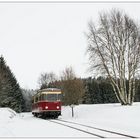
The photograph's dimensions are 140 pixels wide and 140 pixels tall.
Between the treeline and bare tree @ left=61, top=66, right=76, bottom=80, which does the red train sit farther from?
bare tree @ left=61, top=66, right=76, bottom=80

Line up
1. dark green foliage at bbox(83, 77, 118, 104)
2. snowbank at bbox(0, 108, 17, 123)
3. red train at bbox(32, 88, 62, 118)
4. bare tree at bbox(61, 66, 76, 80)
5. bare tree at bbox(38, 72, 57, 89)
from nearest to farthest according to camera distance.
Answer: snowbank at bbox(0, 108, 17, 123), red train at bbox(32, 88, 62, 118), bare tree at bbox(61, 66, 76, 80), dark green foliage at bbox(83, 77, 118, 104), bare tree at bbox(38, 72, 57, 89)

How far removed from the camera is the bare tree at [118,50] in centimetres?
4041

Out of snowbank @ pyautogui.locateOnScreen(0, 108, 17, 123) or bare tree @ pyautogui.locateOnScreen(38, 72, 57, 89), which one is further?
bare tree @ pyautogui.locateOnScreen(38, 72, 57, 89)

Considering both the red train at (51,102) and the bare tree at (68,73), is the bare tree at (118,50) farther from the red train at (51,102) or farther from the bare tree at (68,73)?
the bare tree at (68,73)

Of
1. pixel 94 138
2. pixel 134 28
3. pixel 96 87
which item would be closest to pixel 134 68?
pixel 134 28

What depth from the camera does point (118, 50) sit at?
41.1 meters

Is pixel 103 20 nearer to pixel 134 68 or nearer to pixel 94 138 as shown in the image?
pixel 134 68

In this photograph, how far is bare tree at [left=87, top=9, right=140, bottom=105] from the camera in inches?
1591

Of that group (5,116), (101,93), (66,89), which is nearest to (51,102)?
(5,116)

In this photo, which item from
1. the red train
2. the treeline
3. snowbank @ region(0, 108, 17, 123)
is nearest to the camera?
snowbank @ region(0, 108, 17, 123)

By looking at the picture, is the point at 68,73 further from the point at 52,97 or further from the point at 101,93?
the point at 52,97

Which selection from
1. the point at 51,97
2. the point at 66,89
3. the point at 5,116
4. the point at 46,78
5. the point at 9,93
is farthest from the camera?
the point at 46,78

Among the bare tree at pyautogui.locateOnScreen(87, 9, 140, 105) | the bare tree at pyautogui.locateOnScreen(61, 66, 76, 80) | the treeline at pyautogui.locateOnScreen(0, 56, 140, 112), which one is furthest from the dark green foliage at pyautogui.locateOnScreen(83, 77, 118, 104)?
the bare tree at pyautogui.locateOnScreen(87, 9, 140, 105)

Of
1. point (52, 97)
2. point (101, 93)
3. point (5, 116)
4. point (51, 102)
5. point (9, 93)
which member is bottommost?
point (5, 116)
